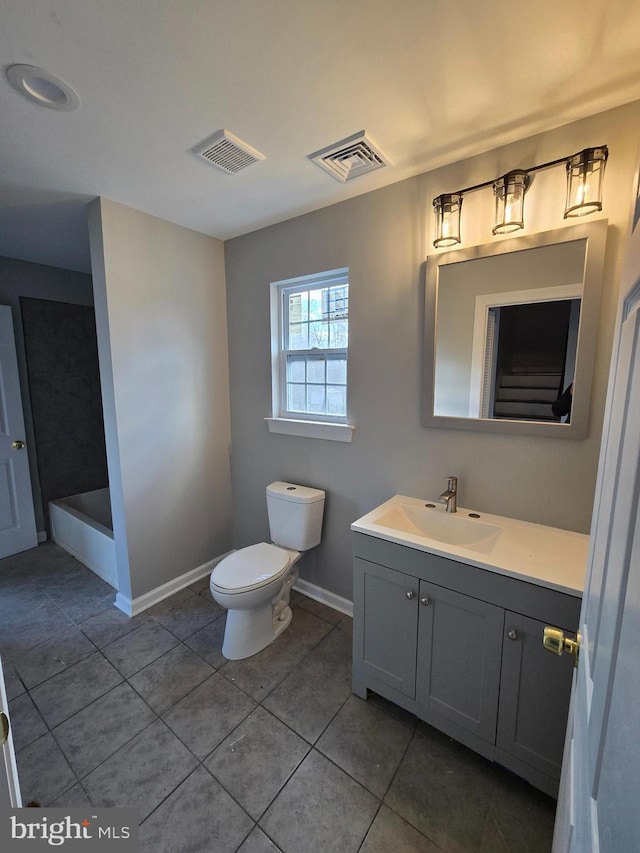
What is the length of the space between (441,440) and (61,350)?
336 cm

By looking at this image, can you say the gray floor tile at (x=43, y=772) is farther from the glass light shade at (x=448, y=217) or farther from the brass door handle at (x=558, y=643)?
the glass light shade at (x=448, y=217)

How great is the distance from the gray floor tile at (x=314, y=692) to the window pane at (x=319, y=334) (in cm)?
174

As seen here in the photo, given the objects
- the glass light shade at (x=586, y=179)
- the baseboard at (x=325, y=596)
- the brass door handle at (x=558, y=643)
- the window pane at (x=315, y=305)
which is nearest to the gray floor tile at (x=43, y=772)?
the baseboard at (x=325, y=596)

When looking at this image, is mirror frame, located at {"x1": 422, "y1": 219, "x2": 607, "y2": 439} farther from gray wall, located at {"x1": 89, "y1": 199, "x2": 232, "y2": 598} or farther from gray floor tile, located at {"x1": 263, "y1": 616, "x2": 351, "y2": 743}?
gray wall, located at {"x1": 89, "y1": 199, "x2": 232, "y2": 598}

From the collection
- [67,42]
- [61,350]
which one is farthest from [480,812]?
[61,350]

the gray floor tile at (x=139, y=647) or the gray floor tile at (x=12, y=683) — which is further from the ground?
the gray floor tile at (x=12, y=683)

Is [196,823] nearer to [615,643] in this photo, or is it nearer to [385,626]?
[385,626]

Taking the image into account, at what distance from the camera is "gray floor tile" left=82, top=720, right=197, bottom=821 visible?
122 centimetres

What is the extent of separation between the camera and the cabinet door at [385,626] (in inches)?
55.6

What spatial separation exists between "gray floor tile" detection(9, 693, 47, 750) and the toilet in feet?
2.56

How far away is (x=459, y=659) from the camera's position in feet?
4.26

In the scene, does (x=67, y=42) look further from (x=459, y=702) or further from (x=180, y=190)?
(x=459, y=702)

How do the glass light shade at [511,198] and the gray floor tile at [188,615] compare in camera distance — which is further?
the gray floor tile at [188,615]

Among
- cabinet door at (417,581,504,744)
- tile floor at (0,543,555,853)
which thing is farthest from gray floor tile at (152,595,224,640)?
cabinet door at (417,581,504,744)
